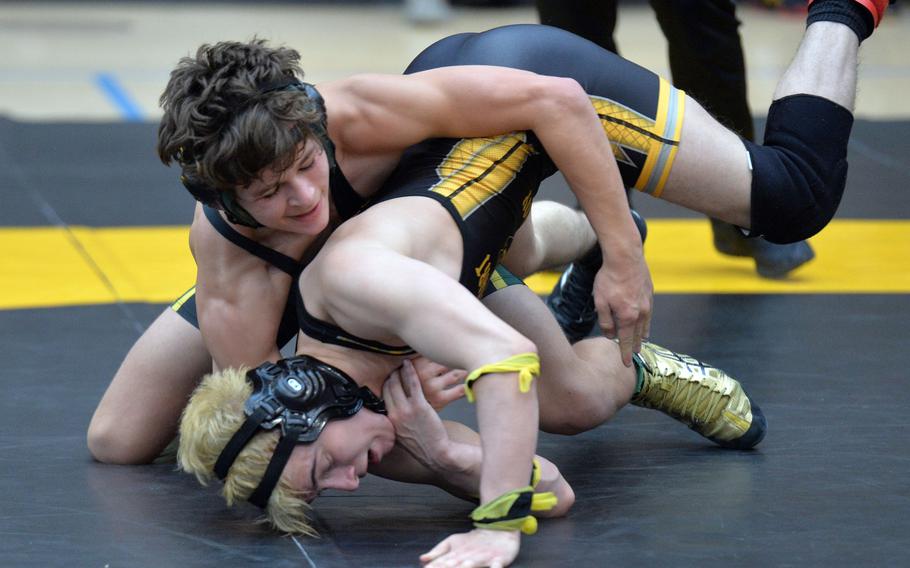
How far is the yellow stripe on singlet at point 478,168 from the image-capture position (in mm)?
2617

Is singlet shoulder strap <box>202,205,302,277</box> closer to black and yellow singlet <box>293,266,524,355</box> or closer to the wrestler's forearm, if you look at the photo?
black and yellow singlet <box>293,266,524,355</box>

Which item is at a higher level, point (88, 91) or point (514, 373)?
point (514, 373)

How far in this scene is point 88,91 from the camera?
783 cm

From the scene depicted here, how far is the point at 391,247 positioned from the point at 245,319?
443 mm

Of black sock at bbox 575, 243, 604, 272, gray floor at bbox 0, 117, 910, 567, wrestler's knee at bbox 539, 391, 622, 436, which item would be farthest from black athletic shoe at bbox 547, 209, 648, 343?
wrestler's knee at bbox 539, 391, 622, 436

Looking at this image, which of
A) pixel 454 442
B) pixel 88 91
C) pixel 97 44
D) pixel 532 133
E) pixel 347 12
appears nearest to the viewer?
pixel 454 442

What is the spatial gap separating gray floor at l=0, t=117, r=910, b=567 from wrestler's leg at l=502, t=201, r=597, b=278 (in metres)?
0.37

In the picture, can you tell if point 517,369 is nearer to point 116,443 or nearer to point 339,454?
point 339,454

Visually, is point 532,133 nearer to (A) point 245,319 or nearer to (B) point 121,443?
(A) point 245,319

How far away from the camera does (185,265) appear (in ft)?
14.6

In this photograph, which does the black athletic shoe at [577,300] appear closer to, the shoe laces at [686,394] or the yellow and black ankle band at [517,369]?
the shoe laces at [686,394]

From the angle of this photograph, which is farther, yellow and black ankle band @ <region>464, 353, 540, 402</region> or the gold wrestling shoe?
the gold wrestling shoe

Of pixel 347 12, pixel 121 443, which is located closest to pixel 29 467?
pixel 121 443

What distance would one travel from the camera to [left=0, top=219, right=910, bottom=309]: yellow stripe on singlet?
13.6 ft
